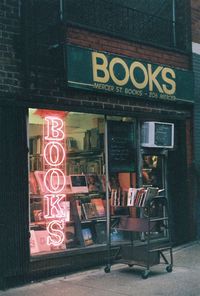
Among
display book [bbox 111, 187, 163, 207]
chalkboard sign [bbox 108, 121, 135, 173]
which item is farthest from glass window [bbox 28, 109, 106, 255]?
display book [bbox 111, 187, 163, 207]

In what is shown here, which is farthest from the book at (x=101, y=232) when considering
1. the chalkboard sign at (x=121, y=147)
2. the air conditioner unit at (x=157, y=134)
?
the air conditioner unit at (x=157, y=134)

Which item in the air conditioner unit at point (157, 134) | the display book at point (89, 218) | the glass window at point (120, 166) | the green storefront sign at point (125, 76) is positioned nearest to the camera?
the green storefront sign at point (125, 76)

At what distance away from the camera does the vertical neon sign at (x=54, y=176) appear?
26.0 ft

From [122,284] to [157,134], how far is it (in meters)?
3.51

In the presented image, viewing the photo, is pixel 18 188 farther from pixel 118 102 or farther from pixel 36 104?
pixel 118 102

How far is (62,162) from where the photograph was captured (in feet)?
26.9

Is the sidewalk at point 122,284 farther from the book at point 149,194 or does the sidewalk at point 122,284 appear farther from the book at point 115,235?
the book at point 149,194

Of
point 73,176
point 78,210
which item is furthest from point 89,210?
point 73,176

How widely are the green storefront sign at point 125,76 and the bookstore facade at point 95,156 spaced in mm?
18

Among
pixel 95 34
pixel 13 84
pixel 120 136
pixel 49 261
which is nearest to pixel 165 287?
pixel 49 261

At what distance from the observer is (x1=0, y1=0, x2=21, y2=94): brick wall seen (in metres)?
7.14

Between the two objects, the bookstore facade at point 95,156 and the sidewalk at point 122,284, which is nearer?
the sidewalk at point 122,284

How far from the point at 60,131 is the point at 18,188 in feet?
5.07

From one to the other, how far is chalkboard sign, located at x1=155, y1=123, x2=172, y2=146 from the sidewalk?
100 inches
